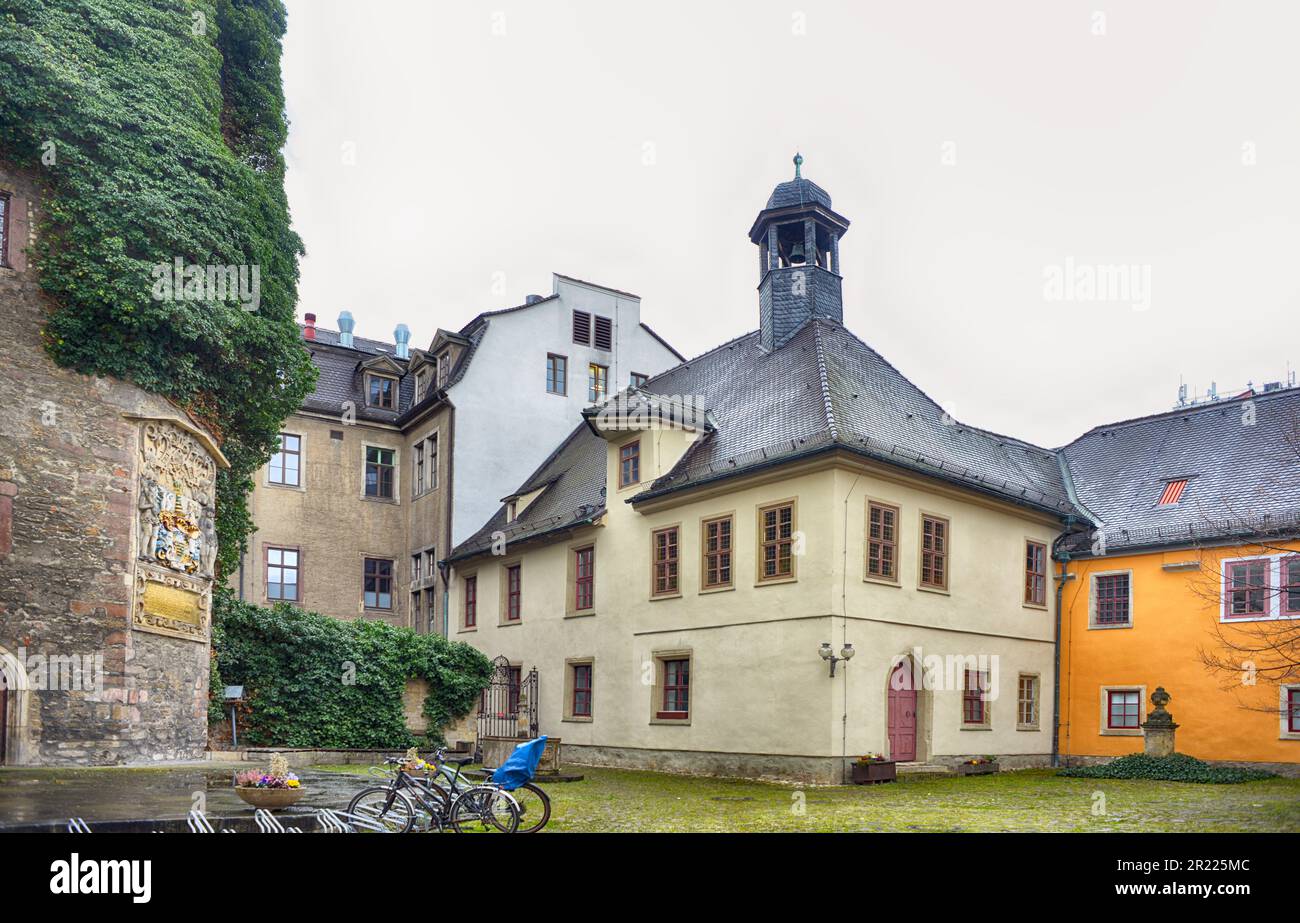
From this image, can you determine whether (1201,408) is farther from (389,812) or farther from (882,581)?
(389,812)

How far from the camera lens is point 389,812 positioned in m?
10.9

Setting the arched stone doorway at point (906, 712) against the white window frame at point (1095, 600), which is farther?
the white window frame at point (1095, 600)

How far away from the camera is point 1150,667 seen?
24.5 m

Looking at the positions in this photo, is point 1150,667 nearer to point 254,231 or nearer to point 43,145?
point 254,231

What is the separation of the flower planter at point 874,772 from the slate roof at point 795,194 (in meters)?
13.7

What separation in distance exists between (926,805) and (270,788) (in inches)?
371

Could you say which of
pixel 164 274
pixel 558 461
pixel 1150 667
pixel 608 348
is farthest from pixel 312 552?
pixel 1150 667

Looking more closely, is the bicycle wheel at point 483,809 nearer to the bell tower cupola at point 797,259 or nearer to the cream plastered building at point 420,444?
the bell tower cupola at point 797,259

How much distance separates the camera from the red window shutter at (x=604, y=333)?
117 feet

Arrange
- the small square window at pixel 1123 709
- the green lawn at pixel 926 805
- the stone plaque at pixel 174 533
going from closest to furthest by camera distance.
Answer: the green lawn at pixel 926 805, the stone plaque at pixel 174 533, the small square window at pixel 1123 709

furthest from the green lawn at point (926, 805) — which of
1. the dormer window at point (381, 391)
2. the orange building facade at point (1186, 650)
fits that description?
the dormer window at point (381, 391)
